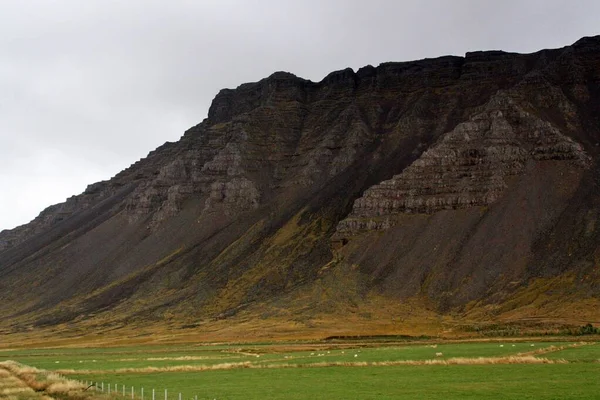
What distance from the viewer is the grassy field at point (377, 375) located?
1521 inches

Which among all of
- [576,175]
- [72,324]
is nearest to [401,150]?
[576,175]

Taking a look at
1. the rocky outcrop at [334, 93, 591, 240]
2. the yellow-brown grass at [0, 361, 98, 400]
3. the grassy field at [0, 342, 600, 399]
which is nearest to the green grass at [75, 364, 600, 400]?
the grassy field at [0, 342, 600, 399]

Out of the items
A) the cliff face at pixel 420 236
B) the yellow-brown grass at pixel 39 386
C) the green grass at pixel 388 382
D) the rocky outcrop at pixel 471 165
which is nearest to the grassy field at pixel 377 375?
the green grass at pixel 388 382

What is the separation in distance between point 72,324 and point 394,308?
244ft

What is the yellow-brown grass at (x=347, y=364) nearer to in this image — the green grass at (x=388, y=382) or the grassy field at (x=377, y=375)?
the grassy field at (x=377, y=375)

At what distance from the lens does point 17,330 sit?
161 m

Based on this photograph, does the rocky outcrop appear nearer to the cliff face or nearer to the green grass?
the cliff face

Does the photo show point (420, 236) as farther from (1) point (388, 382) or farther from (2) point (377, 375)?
(1) point (388, 382)

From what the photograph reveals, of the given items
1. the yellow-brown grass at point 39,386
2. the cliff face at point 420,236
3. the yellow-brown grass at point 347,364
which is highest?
the cliff face at point 420,236

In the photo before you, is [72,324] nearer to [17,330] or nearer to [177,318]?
[17,330]

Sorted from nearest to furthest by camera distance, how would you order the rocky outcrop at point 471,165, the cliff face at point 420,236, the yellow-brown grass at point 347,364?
the yellow-brown grass at point 347,364, the cliff face at point 420,236, the rocky outcrop at point 471,165

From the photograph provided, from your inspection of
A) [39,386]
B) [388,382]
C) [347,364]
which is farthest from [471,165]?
[39,386]

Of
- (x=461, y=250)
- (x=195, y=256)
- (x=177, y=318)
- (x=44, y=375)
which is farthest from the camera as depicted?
(x=195, y=256)

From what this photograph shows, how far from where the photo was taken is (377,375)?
163 ft
